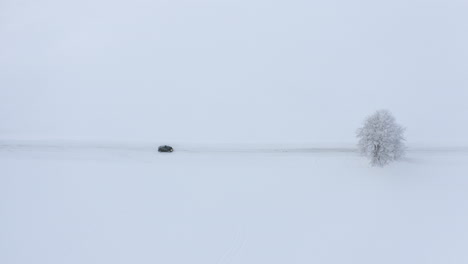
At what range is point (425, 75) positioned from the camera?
39.3 metres

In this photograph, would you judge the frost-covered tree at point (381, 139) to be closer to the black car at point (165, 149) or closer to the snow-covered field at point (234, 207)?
the snow-covered field at point (234, 207)

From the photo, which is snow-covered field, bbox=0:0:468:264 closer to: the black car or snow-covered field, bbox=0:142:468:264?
snow-covered field, bbox=0:142:468:264

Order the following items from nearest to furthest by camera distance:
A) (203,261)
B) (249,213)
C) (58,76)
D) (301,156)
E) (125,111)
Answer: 1. (203,261)
2. (249,213)
3. (301,156)
4. (125,111)
5. (58,76)

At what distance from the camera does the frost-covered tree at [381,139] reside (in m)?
30.8

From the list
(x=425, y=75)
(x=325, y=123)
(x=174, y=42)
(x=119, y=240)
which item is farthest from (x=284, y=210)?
(x=174, y=42)

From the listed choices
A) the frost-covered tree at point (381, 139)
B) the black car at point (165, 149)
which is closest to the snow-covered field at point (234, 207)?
the black car at point (165, 149)

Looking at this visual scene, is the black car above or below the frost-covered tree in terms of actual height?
below

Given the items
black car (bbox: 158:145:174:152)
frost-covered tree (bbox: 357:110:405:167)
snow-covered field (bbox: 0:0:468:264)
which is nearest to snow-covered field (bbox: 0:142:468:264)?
snow-covered field (bbox: 0:0:468:264)

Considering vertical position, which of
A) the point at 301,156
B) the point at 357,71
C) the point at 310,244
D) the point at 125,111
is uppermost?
the point at 357,71

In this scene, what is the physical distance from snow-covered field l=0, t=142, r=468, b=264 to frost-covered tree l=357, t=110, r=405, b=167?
1.72m

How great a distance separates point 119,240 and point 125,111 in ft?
46.6

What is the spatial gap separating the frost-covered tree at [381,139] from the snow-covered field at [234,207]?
1721mm

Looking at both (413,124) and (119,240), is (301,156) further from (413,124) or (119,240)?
(119,240)

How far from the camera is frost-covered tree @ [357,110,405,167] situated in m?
30.8
